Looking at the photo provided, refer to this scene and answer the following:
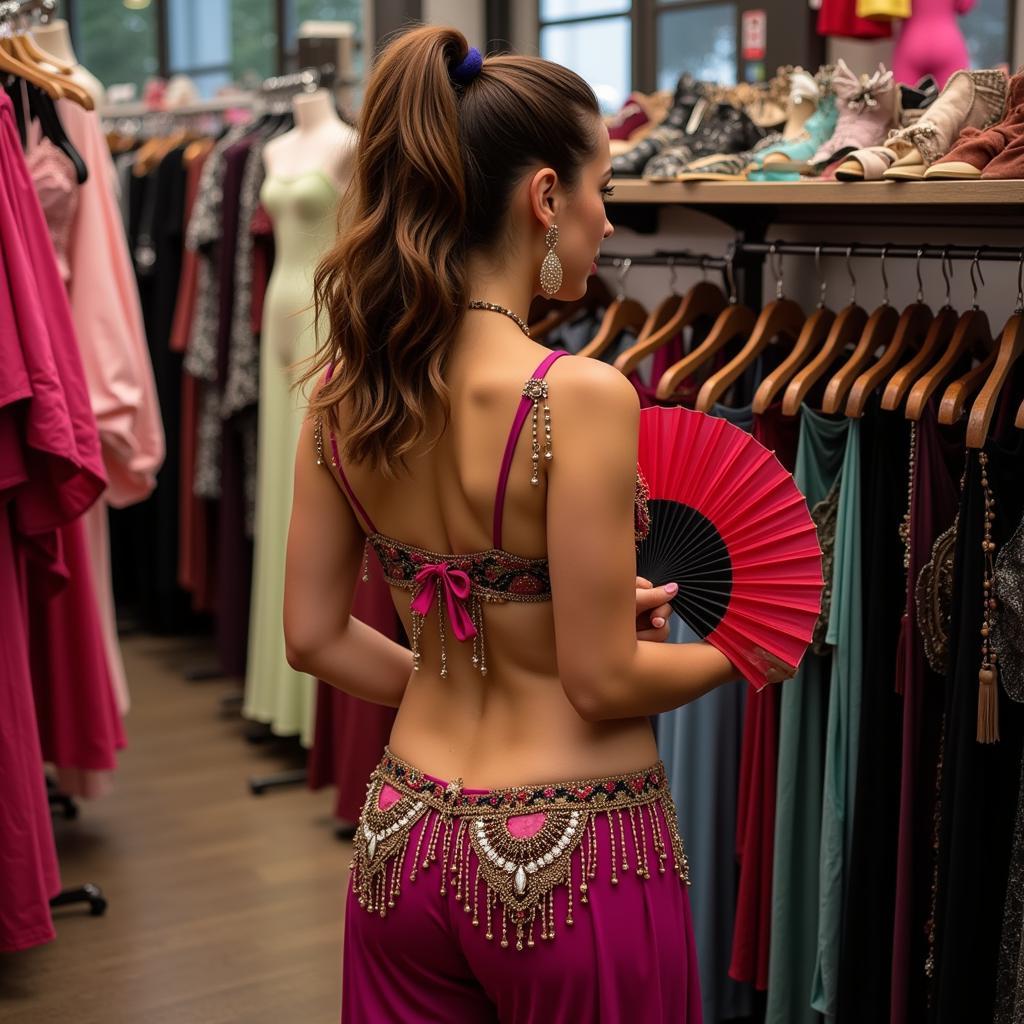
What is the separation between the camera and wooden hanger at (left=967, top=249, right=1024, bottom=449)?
2.01 meters

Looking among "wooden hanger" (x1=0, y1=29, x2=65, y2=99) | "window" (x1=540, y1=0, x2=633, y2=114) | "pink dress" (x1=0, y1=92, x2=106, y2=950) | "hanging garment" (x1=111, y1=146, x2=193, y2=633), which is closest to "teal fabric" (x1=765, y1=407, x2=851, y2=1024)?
"pink dress" (x1=0, y1=92, x2=106, y2=950)

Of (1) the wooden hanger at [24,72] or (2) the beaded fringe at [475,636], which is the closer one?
(2) the beaded fringe at [475,636]

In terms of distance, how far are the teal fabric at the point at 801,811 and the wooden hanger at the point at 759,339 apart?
0.18 metres

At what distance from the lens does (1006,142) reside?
2090 millimetres

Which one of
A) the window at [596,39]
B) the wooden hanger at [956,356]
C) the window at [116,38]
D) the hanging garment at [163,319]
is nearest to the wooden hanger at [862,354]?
the wooden hanger at [956,356]

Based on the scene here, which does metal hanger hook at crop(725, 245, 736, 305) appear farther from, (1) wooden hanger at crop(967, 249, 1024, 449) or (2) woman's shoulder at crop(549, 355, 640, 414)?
(2) woman's shoulder at crop(549, 355, 640, 414)

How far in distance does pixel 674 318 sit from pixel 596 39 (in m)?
2.41

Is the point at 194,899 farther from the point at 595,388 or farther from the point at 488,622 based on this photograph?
the point at 595,388

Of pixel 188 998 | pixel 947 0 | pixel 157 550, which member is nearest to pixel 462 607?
pixel 188 998

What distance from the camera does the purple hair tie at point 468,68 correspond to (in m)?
1.42

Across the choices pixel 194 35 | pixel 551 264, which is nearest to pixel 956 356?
pixel 551 264

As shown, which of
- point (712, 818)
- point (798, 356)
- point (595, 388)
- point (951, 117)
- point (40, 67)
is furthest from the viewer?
point (40, 67)

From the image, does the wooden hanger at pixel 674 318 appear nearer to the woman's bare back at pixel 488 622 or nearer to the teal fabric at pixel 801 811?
the teal fabric at pixel 801 811

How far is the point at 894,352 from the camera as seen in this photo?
2.32m
